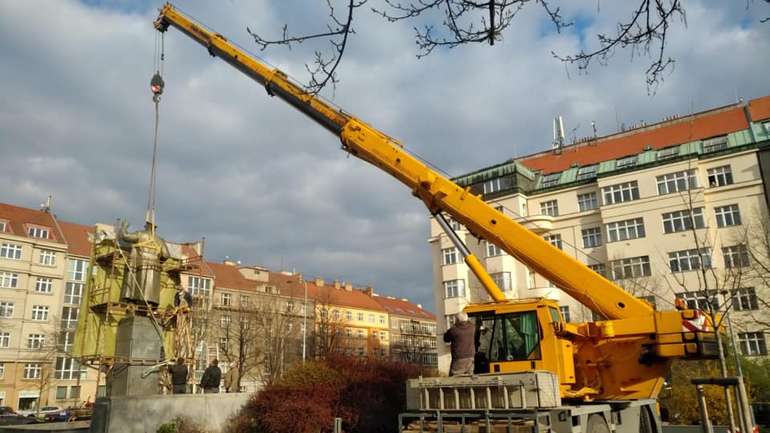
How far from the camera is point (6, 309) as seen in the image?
5094cm

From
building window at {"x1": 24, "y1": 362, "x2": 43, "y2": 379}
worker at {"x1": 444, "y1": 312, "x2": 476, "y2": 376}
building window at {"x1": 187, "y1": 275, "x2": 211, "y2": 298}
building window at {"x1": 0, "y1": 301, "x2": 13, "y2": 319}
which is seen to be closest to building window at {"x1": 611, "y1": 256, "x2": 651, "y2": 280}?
worker at {"x1": 444, "y1": 312, "x2": 476, "y2": 376}

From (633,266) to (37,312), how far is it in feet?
168

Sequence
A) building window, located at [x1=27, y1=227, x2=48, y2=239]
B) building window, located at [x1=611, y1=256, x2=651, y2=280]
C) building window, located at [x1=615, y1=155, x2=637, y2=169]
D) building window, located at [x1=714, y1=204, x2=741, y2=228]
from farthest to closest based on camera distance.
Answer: building window, located at [x1=27, y1=227, x2=48, y2=239], building window, located at [x1=615, y1=155, x2=637, y2=169], building window, located at [x1=611, y1=256, x2=651, y2=280], building window, located at [x1=714, y1=204, x2=741, y2=228]

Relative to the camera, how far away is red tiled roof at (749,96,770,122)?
38094 mm

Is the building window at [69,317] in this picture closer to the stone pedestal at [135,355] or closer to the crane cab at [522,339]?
the stone pedestal at [135,355]

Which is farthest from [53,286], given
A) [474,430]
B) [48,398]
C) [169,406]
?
[474,430]

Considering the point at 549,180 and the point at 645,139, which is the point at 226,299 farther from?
the point at 645,139

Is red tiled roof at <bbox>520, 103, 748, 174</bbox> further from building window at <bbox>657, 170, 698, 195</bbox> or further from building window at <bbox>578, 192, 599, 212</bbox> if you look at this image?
building window at <bbox>657, 170, 698, 195</bbox>

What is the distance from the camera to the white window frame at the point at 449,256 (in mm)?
43094

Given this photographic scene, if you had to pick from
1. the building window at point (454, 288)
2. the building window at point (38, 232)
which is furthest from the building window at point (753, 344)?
the building window at point (38, 232)

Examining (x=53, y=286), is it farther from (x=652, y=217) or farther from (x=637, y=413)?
(x=637, y=413)

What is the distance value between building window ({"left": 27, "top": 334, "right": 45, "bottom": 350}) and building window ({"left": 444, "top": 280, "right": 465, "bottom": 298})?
1449 inches

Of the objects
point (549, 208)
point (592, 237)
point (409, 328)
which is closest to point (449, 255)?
point (549, 208)

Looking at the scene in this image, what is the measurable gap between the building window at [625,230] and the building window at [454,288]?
35.0ft
